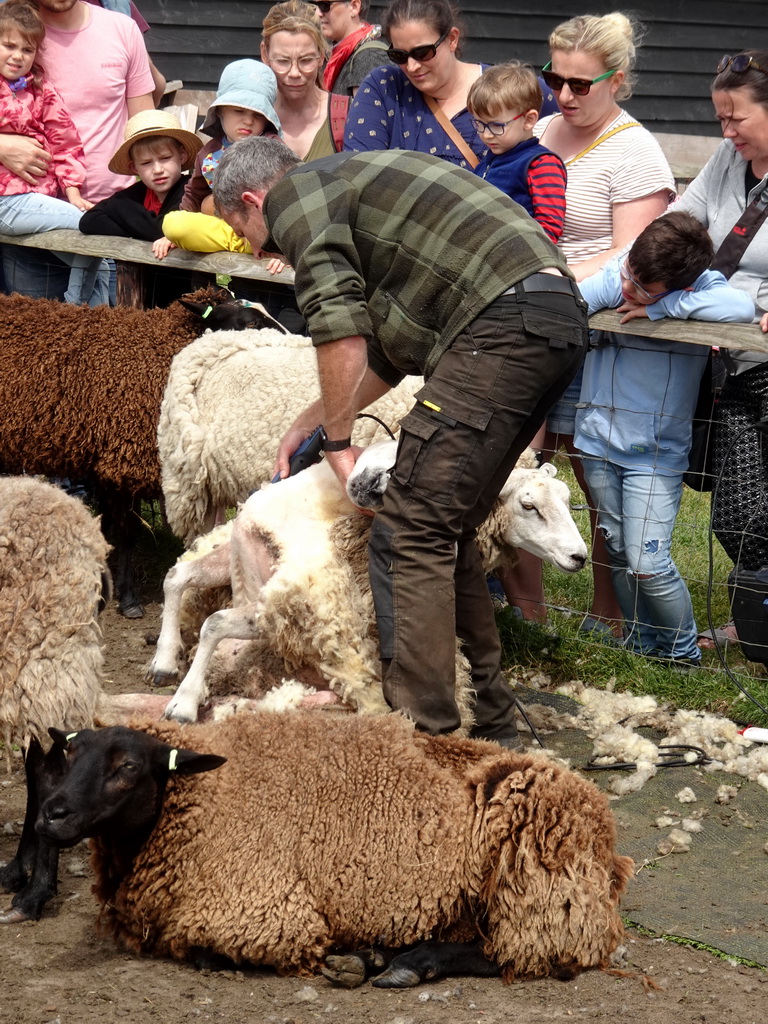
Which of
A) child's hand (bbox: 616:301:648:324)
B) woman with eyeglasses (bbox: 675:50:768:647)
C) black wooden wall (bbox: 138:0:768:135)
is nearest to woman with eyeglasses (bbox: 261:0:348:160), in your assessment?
child's hand (bbox: 616:301:648:324)

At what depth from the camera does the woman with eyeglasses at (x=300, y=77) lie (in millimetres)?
6051

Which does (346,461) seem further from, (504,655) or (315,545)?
(504,655)

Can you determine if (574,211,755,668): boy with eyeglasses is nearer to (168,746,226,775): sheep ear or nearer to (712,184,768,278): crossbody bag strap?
(712,184,768,278): crossbody bag strap

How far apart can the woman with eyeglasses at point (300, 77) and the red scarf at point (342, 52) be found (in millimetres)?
325

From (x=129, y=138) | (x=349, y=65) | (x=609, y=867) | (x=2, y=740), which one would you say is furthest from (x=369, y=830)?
(x=349, y=65)

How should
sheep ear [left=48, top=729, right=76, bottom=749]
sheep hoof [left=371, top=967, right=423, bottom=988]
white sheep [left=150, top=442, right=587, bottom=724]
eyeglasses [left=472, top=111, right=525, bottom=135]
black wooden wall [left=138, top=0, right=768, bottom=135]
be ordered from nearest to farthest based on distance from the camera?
1. sheep hoof [left=371, top=967, right=423, bottom=988]
2. sheep ear [left=48, top=729, right=76, bottom=749]
3. white sheep [left=150, top=442, right=587, bottom=724]
4. eyeglasses [left=472, top=111, right=525, bottom=135]
5. black wooden wall [left=138, top=0, right=768, bottom=135]

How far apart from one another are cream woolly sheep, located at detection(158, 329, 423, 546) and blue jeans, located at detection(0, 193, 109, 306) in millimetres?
1284

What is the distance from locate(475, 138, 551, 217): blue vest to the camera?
16.3 feet

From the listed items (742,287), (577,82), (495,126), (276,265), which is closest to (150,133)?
(276,265)

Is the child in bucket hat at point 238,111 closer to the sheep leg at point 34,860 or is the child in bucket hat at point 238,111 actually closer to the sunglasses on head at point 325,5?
the sunglasses on head at point 325,5

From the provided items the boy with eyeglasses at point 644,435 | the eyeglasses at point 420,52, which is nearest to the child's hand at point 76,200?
the eyeglasses at point 420,52

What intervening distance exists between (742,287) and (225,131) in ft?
8.90

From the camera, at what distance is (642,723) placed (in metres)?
4.65

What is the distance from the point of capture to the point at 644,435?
4949 millimetres
